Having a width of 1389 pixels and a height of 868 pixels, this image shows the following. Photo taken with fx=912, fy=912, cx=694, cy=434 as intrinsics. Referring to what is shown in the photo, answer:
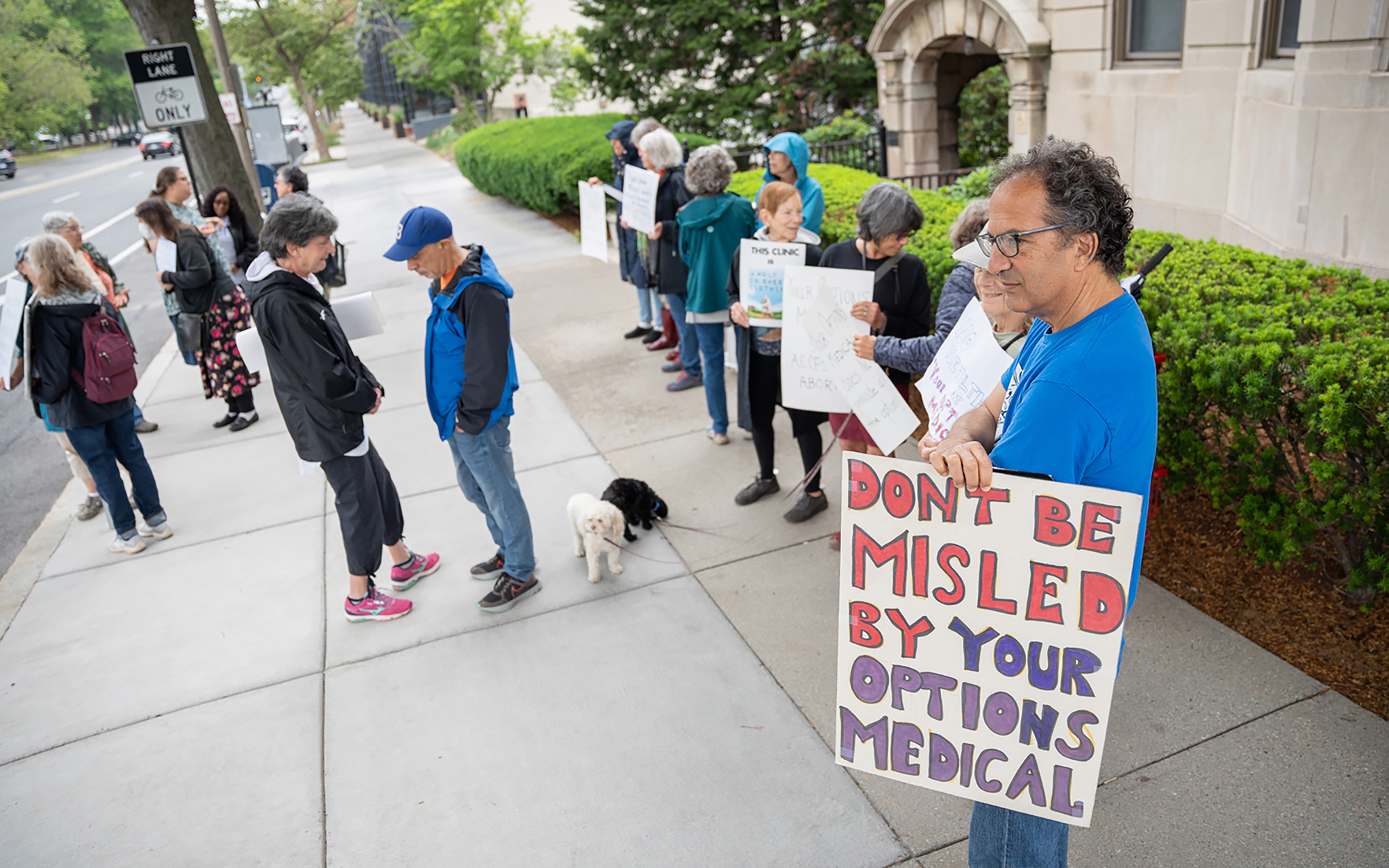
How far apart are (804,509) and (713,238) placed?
6.42 ft

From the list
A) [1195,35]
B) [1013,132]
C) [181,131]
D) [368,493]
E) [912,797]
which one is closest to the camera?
[912,797]


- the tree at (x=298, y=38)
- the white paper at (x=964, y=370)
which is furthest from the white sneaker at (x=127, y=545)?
the tree at (x=298, y=38)

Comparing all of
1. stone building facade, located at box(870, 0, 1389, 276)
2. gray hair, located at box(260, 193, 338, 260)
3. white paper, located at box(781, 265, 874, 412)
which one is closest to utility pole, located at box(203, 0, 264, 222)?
stone building facade, located at box(870, 0, 1389, 276)

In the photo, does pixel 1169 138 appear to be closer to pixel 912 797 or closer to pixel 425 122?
pixel 912 797

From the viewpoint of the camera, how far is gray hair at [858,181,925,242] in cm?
426

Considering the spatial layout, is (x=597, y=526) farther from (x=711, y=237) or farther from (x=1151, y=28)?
(x=1151, y=28)

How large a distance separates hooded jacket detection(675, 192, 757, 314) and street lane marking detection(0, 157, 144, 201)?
38.3m

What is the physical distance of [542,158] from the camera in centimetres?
1609

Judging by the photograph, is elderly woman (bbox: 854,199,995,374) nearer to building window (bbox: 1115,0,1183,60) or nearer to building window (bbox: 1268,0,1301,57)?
building window (bbox: 1268,0,1301,57)

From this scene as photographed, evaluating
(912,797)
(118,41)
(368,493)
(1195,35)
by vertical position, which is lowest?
(912,797)

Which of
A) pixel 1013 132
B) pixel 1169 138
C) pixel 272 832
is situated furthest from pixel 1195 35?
pixel 272 832

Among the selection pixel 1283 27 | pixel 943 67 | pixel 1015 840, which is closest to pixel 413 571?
pixel 1015 840

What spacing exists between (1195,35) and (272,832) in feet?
31.9

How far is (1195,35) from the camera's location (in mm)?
8602
